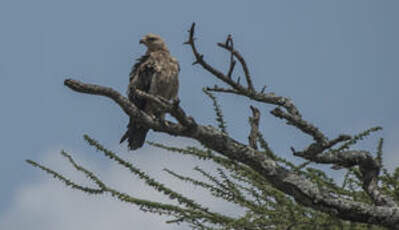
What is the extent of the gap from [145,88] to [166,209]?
4.15 meters

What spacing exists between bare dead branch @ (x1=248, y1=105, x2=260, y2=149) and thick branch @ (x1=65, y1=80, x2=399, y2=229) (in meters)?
0.20

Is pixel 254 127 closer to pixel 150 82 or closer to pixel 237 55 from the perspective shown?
pixel 237 55

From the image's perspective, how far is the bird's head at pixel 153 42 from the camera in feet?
32.3

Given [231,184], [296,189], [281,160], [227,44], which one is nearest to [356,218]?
[296,189]

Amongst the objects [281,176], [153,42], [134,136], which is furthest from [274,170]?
[153,42]

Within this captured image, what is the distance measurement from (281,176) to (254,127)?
19.8 inches

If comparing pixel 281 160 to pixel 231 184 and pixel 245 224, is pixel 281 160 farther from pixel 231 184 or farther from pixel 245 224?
pixel 245 224

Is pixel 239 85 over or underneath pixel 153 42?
underneath

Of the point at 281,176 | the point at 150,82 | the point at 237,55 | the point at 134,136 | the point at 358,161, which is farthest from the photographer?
the point at 150,82

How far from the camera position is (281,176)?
4426 mm

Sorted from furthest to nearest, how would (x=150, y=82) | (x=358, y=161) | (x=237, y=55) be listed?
(x=150, y=82)
(x=358, y=161)
(x=237, y=55)

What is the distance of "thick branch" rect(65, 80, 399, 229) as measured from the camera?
4367 mm

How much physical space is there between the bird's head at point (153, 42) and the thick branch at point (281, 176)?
5.48m

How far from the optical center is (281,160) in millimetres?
4941
